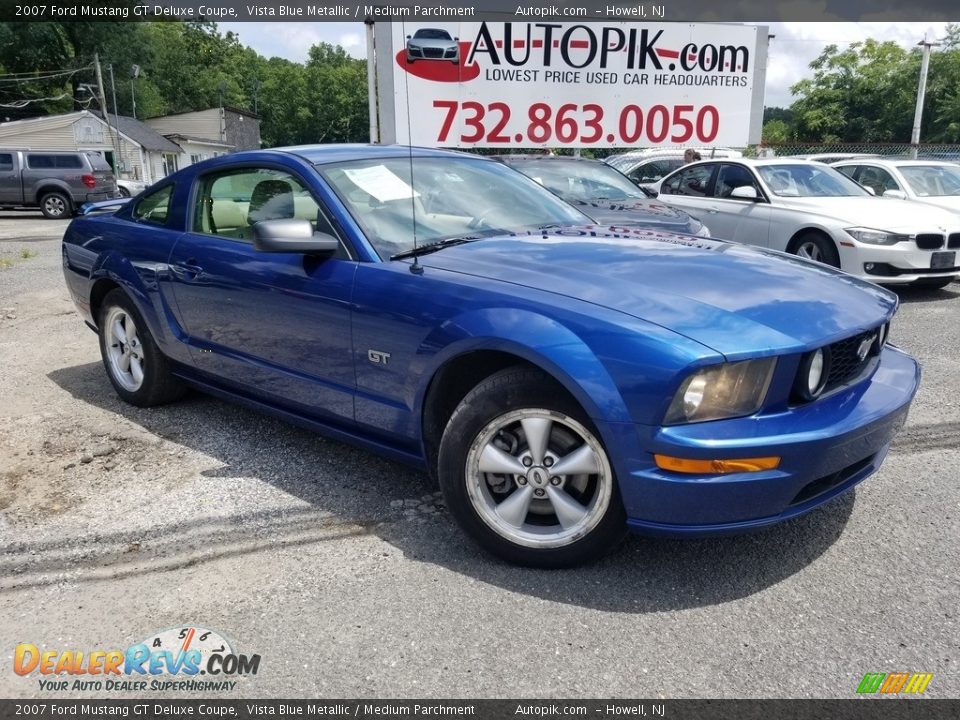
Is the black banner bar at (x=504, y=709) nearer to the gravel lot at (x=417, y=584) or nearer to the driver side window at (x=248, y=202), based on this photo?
the gravel lot at (x=417, y=584)

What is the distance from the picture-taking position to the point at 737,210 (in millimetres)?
9016

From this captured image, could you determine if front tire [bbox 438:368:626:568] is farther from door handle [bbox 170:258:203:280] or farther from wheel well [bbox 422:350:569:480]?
door handle [bbox 170:258:203:280]

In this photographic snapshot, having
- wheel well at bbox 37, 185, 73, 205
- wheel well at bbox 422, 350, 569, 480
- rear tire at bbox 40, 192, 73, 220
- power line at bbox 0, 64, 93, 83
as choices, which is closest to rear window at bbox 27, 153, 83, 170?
wheel well at bbox 37, 185, 73, 205

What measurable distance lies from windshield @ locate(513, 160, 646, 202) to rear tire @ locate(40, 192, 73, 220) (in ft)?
56.4

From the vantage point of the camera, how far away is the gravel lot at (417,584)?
2.29m

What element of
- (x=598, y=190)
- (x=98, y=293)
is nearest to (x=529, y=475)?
(x=98, y=293)

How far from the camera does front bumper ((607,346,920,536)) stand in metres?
2.40

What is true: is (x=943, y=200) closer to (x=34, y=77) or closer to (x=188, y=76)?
(x=34, y=77)

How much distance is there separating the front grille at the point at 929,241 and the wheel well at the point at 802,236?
76 centimetres

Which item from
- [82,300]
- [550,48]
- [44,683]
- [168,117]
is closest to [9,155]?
[550,48]

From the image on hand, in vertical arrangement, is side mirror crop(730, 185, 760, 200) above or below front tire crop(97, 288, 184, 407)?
above

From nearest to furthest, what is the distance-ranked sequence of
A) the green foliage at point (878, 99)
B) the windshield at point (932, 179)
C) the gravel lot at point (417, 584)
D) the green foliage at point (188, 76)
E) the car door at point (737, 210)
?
the gravel lot at point (417, 584), the car door at point (737, 210), the windshield at point (932, 179), the green foliage at point (878, 99), the green foliage at point (188, 76)

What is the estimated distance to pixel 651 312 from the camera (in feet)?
8.40

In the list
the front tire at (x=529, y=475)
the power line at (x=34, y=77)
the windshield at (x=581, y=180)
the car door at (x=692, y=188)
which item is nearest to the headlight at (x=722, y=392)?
the front tire at (x=529, y=475)
